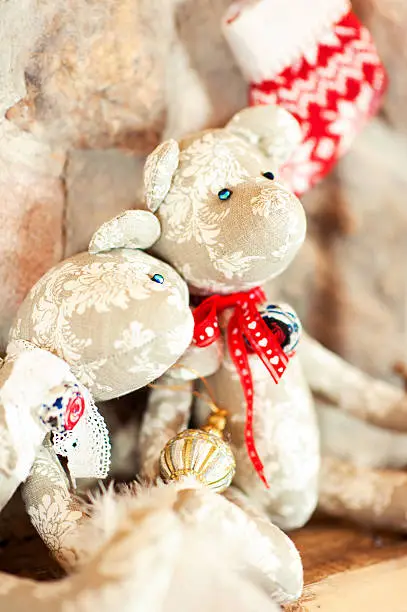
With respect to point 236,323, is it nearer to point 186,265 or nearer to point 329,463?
point 186,265

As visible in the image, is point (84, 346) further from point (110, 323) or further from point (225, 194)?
point (225, 194)

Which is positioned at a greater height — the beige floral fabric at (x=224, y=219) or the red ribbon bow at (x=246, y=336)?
the beige floral fabric at (x=224, y=219)

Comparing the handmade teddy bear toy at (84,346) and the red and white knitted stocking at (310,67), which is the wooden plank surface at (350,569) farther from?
the red and white knitted stocking at (310,67)

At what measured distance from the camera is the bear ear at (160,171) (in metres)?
0.77

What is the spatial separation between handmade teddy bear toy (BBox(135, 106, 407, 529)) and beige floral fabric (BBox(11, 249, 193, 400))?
9cm

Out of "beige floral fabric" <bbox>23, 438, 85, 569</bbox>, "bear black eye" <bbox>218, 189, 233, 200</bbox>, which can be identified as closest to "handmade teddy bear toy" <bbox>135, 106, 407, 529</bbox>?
"bear black eye" <bbox>218, 189, 233, 200</bbox>

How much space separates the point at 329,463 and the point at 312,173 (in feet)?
1.47

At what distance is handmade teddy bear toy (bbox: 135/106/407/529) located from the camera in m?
0.77

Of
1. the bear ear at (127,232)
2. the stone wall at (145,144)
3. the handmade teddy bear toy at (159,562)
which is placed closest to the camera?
the handmade teddy bear toy at (159,562)

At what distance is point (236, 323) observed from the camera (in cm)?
86

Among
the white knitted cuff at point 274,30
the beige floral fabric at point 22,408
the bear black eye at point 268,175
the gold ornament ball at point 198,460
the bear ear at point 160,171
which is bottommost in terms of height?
the gold ornament ball at point 198,460

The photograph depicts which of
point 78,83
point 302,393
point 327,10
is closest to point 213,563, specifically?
point 302,393

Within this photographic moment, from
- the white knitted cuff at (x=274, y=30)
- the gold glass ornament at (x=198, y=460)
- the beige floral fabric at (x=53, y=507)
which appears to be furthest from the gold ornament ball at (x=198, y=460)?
the white knitted cuff at (x=274, y=30)

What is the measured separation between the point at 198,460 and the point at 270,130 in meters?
0.44
